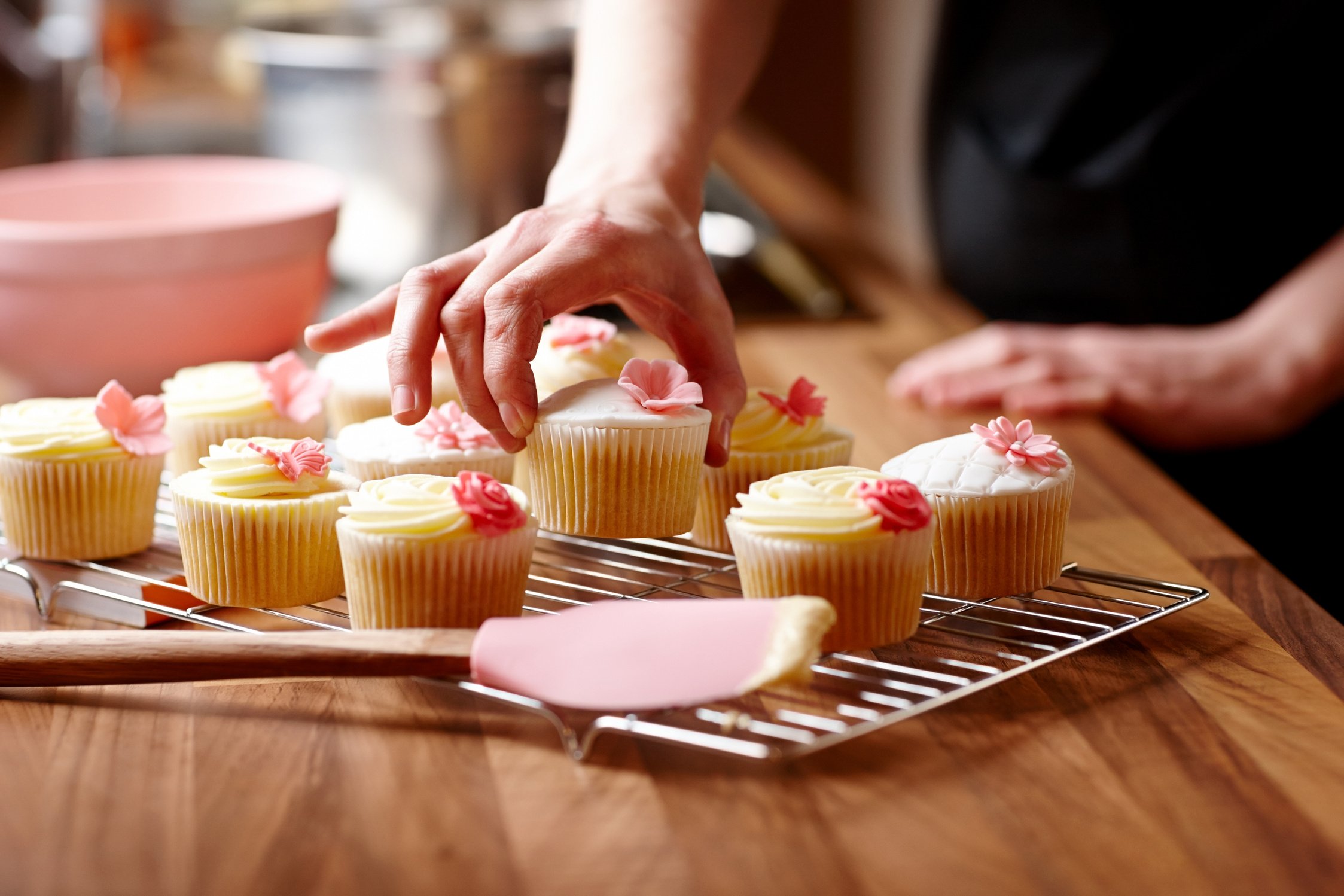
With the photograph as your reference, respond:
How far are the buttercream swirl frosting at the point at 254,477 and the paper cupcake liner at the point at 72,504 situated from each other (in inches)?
5.5

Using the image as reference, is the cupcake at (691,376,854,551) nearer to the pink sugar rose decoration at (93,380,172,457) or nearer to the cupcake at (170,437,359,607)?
the cupcake at (170,437,359,607)

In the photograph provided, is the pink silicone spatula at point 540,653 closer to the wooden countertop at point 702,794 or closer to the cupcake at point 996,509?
the wooden countertop at point 702,794

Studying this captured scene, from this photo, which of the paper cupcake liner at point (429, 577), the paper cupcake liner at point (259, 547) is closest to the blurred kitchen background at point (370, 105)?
the paper cupcake liner at point (259, 547)

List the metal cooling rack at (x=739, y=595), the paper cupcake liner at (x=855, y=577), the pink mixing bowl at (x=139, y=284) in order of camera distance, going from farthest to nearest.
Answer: the pink mixing bowl at (x=139, y=284) → the paper cupcake liner at (x=855, y=577) → the metal cooling rack at (x=739, y=595)

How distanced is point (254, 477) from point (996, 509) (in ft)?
2.22

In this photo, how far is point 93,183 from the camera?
79.0 inches

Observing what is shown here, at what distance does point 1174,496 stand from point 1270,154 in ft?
2.31

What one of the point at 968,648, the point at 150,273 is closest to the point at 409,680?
the point at 968,648

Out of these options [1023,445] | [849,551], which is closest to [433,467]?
[849,551]

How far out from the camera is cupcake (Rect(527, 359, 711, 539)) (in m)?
1.29

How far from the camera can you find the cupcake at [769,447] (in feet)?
4.54

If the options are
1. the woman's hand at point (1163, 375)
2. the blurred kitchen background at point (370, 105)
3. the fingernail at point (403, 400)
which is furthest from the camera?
the blurred kitchen background at point (370, 105)

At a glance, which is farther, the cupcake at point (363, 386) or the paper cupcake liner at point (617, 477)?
the cupcake at point (363, 386)

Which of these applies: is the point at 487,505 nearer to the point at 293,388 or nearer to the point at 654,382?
the point at 654,382
